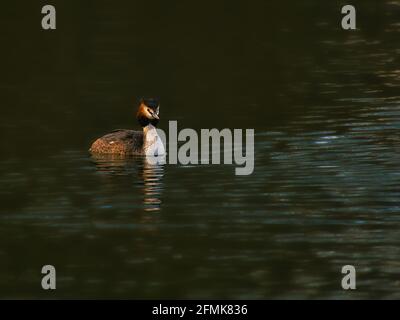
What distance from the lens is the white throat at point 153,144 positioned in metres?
28.8

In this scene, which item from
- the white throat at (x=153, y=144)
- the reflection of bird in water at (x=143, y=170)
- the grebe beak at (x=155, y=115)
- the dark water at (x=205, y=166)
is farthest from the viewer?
the grebe beak at (x=155, y=115)

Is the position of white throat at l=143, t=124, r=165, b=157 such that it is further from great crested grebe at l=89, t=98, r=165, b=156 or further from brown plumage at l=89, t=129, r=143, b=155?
brown plumage at l=89, t=129, r=143, b=155

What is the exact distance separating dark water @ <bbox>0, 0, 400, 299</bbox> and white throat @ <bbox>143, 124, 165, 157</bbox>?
17.5 inches

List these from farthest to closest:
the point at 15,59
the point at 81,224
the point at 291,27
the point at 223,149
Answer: the point at 291,27 → the point at 15,59 → the point at 223,149 → the point at 81,224

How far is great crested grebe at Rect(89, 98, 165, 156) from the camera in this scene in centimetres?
2895

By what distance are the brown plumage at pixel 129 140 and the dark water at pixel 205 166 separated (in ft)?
1.12

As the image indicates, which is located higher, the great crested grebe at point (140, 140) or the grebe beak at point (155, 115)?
the grebe beak at point (155, 115)

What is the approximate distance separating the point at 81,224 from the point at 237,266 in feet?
12.0

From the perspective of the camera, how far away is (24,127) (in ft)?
107

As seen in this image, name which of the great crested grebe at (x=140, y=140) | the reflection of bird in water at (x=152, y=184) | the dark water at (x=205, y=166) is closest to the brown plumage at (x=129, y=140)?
the great crested grebe at (x=140, y=140)

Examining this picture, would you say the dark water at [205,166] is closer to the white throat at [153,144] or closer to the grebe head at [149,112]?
the white throat at [153,144]
